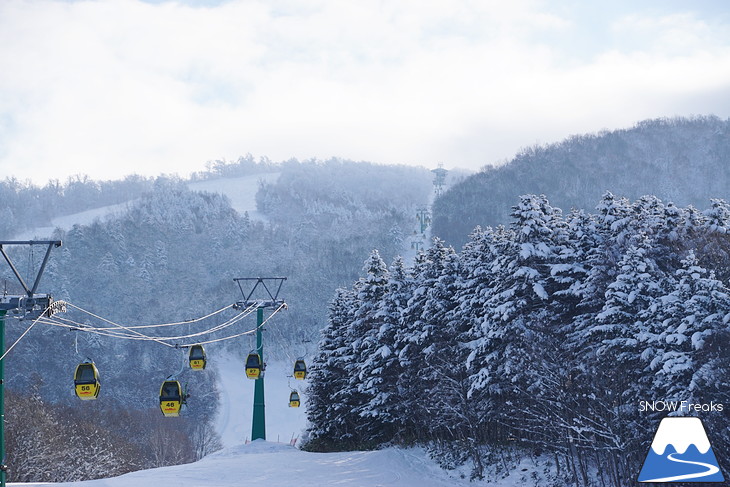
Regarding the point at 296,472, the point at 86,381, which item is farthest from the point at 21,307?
the point at 296,472

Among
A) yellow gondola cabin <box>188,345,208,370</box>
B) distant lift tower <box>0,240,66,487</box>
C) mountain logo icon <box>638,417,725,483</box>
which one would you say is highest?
distant lift tower <box>0,240,66,487</box>

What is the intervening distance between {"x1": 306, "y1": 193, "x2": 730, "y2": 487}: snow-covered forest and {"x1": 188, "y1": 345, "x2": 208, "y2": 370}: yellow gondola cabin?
8.51 meters

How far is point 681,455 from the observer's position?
619 inches

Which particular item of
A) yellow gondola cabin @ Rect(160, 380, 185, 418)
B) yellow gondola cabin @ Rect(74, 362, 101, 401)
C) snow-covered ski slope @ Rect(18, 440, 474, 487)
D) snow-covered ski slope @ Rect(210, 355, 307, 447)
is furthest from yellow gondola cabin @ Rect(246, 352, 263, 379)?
snow-covered ski slope @ Rect(210, 355, 307, 447)

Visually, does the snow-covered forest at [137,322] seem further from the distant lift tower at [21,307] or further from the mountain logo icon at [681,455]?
the mountain logo icon at [681,455]

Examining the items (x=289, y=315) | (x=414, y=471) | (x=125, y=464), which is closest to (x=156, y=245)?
(x=289, y=315)

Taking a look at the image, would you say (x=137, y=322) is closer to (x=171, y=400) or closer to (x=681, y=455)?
(x=171, y=400)

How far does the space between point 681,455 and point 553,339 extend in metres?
9.65

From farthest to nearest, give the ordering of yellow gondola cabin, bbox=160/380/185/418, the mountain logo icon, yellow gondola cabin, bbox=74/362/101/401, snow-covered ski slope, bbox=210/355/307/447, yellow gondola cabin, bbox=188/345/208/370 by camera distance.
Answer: snow-covered ski slope, bbox=210/355/307/447, yellow gondola cabin, bbox=188/345/208/370, yellow gondola cabin, bbox=160/380/185/418, yellow gondola cabin, bbox=74/362/101/401, the mountain logo icon

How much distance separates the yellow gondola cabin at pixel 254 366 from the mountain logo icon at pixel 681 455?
22330mm

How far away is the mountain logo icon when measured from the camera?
49.8 ft

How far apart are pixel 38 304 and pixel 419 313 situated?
735 inches

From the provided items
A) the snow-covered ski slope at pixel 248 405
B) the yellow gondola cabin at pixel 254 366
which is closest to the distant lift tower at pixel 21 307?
the yellow gondola cabin at pixel 254 366

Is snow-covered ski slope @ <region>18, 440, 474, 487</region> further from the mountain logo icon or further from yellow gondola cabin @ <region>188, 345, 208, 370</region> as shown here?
the mountain logo icon
